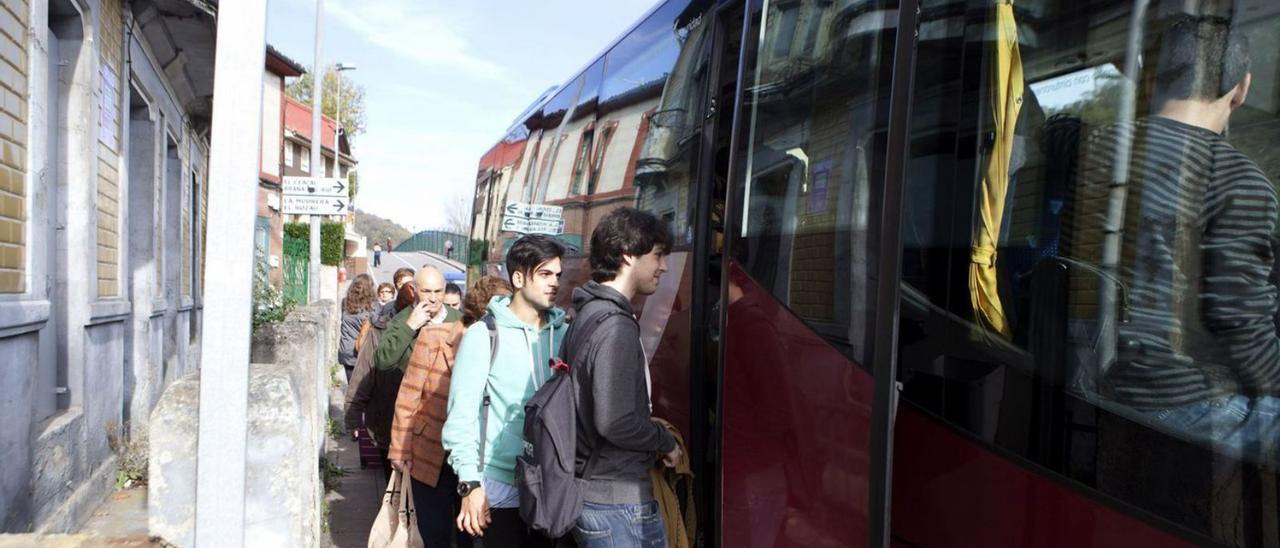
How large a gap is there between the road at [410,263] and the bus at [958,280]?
48.5 metres

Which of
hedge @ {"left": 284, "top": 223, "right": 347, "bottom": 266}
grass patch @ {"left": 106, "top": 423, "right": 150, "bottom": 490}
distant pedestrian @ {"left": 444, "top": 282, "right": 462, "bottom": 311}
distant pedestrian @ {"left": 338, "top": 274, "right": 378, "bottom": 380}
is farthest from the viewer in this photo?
hedge @ {"left": 284, "top": 223, "right": 347, "bottom": 266}

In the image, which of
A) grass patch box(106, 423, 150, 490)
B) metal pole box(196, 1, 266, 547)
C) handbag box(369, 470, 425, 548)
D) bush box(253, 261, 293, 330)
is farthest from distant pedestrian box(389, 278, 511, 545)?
bush box(253, 261, 293, 330)

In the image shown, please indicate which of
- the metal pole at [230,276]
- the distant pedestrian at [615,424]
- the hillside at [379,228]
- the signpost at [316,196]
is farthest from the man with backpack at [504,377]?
the hillside at [379,228]

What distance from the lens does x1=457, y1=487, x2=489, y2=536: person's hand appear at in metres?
3.40

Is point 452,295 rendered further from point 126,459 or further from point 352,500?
point 126,459

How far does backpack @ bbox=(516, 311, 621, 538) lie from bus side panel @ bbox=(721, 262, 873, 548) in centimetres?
74

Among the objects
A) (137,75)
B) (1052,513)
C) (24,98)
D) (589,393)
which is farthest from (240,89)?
(137,75)

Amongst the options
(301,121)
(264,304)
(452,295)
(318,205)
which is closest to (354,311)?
(452,295)

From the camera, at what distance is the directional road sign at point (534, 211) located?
8.09m

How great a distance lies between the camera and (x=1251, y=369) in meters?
2.36

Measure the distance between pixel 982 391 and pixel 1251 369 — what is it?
69 centimetres

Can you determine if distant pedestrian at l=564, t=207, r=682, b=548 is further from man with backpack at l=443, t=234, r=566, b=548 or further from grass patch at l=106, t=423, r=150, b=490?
grass patch at l=106, t=423, r=150, b=490

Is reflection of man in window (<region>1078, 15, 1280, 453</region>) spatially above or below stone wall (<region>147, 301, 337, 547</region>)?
above

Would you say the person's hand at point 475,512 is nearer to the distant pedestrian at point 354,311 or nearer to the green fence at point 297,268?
the distant pedestrian at point 354,311
